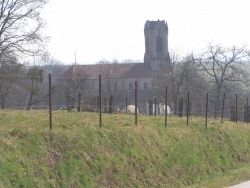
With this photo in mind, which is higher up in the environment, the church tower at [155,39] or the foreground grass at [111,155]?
the church tower at [155,39]

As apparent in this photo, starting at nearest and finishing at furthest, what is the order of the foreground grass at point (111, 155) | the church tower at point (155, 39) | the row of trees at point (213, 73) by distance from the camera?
the foreground grass at point (111, 155) → the row of trees at point (213, 73) → the church tower at point (155, 39)

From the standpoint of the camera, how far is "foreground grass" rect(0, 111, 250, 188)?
10.3 m

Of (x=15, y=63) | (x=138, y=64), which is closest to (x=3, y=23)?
(x=15, y=63)

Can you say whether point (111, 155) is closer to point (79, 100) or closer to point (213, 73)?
point (79, 100)

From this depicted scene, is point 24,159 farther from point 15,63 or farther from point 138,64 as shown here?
point 138,64

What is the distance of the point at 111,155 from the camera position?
12.8 metres

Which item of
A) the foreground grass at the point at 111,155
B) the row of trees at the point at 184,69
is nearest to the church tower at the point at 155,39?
the row of trees at the point at 184,69

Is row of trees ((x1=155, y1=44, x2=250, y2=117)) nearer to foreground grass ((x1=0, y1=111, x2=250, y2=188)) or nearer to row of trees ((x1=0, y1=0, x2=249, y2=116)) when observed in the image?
row of trees ((x1=0, y1=0, x2=249, y2=116))

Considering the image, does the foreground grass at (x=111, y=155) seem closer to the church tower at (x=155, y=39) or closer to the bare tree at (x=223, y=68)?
the bare tree at (x=223, y=68)

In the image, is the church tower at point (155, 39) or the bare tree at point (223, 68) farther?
the church tower at point (155, 39)

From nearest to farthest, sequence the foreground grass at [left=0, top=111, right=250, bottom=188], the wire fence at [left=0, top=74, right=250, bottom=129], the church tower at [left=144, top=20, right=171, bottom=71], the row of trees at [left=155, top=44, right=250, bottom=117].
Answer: the foreground grass at [left=0, top=111, right=250, bottom=188]
the wire fence at [left=0, top=74, right=250, bottom=129]
the row of trees at [left=155, top=44, right=250, bottom=117]
the church tower at [left=144, top=20, right=171, bottom=71]

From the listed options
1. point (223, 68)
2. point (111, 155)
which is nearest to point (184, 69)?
point (223, 68)

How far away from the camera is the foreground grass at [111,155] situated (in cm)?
1029

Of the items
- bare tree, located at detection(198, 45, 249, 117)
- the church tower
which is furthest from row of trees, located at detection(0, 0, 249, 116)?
the church tower
